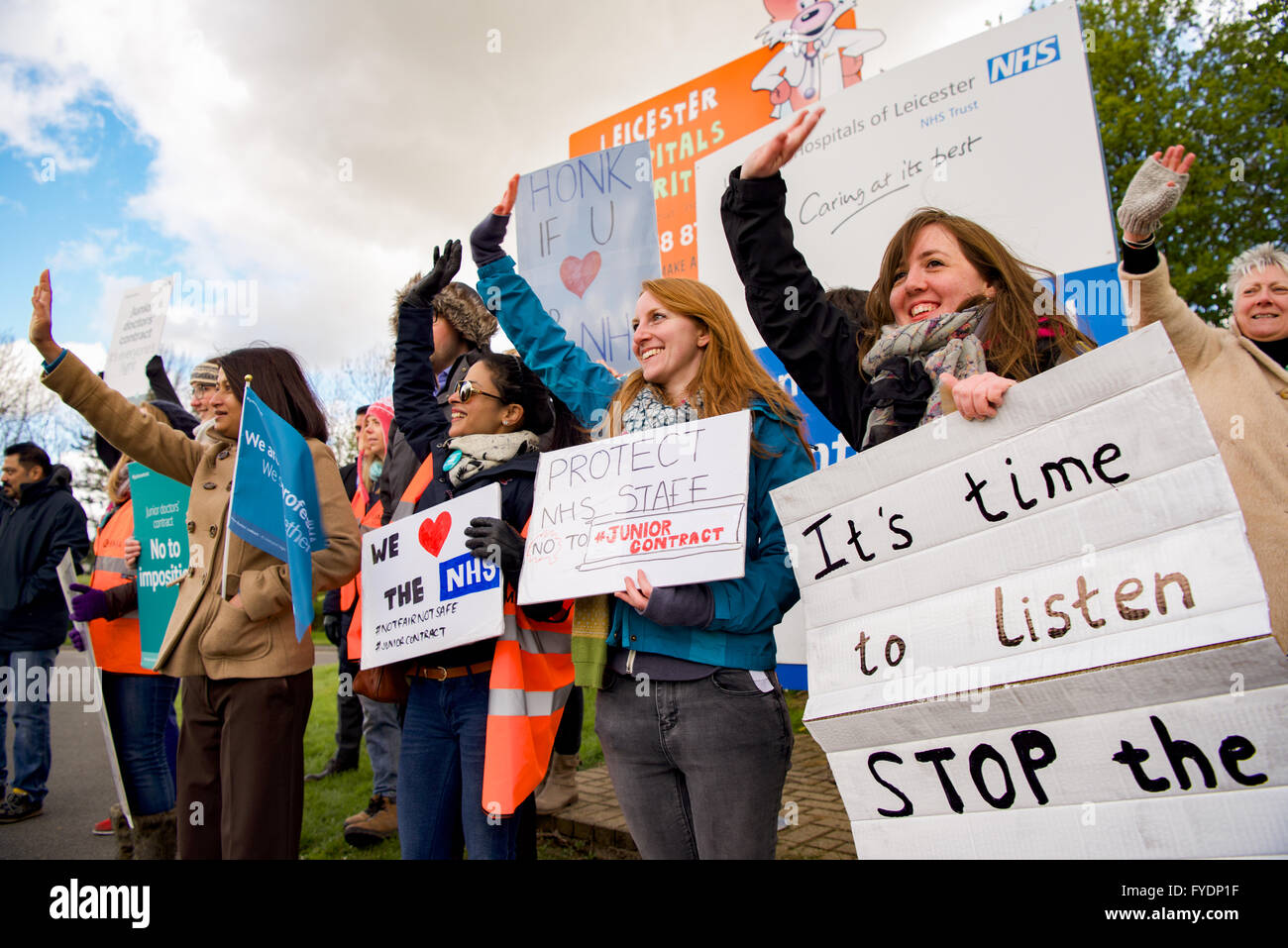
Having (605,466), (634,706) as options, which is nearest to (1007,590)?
(634,706)

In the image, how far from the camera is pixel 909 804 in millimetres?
1766

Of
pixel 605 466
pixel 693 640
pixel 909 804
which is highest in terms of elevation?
pixel 605 466

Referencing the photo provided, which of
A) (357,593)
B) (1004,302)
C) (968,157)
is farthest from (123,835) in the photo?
(968,157)

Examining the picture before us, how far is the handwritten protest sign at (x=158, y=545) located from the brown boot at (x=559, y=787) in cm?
194

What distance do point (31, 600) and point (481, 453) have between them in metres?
4.67

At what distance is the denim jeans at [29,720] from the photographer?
552cm

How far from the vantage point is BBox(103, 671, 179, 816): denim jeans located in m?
3.82

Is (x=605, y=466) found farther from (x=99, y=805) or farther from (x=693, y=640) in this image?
(x=99, y=805)

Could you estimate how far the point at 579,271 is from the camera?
4324 millimetres

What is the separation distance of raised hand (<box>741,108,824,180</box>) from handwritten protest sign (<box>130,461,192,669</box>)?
2.55m

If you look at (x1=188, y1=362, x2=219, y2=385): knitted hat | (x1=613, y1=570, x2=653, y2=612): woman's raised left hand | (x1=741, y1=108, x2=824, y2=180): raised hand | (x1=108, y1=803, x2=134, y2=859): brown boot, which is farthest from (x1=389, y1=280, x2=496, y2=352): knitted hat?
(x1=108, y1=803, x2=134, y2=859): brown boot

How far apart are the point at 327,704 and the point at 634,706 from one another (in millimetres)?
10124

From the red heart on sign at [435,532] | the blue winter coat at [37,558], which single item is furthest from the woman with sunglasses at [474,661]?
the blue winter coat at [37,558]
